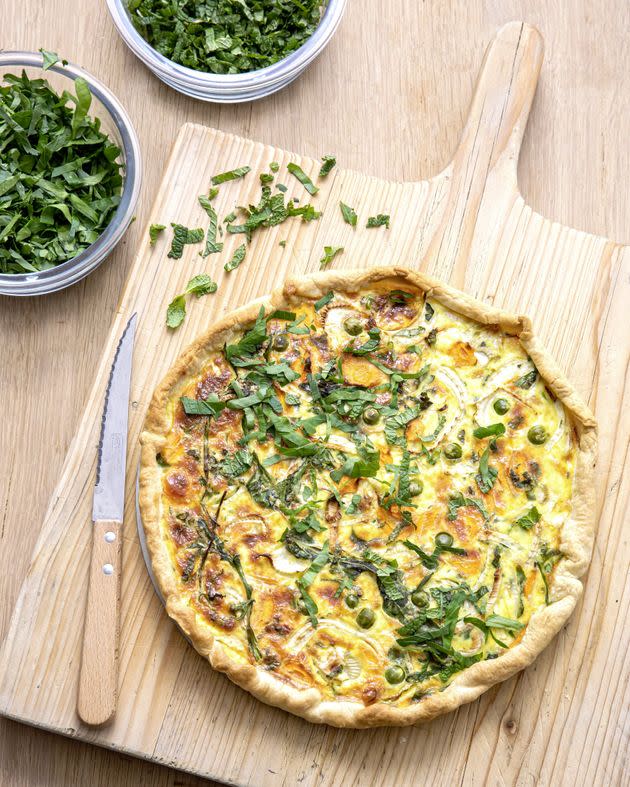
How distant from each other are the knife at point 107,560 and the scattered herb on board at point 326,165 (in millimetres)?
1405

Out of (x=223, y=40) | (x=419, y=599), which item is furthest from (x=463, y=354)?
(x=223, y=40)

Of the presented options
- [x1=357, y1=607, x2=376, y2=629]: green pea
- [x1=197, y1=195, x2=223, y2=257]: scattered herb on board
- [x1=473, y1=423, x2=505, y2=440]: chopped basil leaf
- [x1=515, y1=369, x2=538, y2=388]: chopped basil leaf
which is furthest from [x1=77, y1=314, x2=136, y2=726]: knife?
[x1=515, y1=369, x2=538, y2=388]: chopped basil leaf

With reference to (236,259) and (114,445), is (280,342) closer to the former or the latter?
(236,259)

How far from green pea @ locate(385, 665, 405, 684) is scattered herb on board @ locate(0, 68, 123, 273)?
273 centimetres

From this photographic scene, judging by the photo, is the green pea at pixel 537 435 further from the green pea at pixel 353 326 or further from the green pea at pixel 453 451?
the green pea at pixel 353 326

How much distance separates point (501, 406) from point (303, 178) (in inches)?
65.5

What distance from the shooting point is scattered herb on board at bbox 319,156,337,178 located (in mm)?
4973

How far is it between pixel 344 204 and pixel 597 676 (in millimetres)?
2825

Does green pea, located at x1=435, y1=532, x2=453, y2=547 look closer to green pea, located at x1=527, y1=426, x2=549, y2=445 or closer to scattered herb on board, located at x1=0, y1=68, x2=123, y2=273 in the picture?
green pea, located at x1=527, y1=426, x2=549, y2=445

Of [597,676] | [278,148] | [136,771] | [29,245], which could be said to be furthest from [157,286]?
[597,676]

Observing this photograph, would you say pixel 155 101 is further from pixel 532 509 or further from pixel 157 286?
pixel 532 509

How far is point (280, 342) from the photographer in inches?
183

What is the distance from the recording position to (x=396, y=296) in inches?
185

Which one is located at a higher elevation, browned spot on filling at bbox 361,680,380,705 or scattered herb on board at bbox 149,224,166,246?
scattered herb on board at bbox 149,224,166,246
